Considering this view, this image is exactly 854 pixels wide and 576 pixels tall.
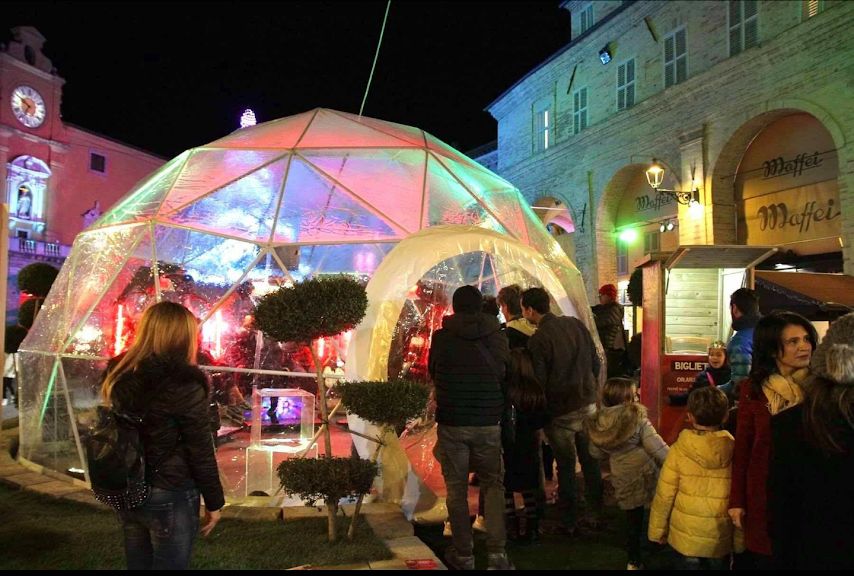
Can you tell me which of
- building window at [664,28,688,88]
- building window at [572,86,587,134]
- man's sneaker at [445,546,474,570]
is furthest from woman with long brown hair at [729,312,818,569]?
building window at [572,86,587,134]

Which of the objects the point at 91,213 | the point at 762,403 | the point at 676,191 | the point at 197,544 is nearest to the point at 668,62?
the point at 676,191

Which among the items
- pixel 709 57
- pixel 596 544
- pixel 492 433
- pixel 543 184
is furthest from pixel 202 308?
pixel 543 184

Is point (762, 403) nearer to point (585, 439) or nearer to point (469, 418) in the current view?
point (469, 418)

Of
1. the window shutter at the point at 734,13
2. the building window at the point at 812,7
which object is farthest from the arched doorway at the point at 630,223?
the building window at the point at 812,7

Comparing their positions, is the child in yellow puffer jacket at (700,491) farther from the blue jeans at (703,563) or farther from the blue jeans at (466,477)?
the blue jeans at (466,477)

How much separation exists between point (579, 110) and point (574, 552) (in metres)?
16.6

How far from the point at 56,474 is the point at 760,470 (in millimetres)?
6513

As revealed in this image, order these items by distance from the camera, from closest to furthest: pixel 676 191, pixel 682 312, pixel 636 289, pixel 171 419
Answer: pixel 171 419
pixel 682 312
pixel 636 289
pixel 676 191

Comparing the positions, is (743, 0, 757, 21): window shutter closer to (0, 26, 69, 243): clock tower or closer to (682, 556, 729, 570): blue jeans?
(682, 556, 729, 570): blue jeans

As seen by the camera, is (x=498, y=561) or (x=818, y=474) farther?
(x=498, y=561)

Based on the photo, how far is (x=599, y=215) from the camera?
18.0 meters

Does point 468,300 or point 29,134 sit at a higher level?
point 29,134

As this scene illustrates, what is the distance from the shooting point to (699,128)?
14.4 metres

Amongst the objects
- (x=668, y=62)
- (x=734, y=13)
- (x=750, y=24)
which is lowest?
(x=750, y=24)
